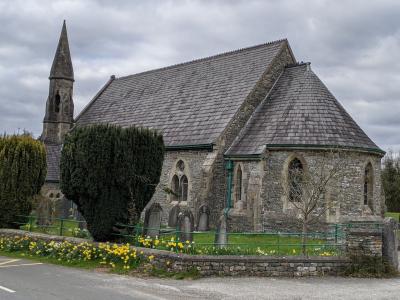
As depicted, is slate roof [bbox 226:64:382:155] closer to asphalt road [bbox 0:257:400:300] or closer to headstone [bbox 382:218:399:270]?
headstone [bbox 382:218:399:270]

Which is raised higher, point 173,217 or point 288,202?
point 288,202

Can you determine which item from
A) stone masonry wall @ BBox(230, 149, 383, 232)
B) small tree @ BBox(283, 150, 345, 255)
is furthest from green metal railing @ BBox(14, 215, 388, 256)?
stone masonry wall @ BBox(230, 149, 383, 232)

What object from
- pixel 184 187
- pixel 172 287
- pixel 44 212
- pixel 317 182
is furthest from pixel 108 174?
pixel 184 187

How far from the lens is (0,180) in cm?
1939

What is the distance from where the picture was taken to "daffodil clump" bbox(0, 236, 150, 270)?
13.6m

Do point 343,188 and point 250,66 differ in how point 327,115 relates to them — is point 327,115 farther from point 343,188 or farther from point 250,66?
point 250,66

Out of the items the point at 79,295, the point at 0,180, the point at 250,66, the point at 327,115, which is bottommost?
the point at 79,295

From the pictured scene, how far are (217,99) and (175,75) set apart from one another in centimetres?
654

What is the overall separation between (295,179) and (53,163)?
21.9m

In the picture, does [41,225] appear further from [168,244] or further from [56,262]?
[168,244]

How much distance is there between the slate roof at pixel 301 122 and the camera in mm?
21125

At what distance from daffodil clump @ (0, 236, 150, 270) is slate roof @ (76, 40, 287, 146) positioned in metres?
9.87

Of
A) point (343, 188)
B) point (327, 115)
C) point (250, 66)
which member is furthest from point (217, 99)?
point (343, 188)

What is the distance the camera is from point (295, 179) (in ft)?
67.3
